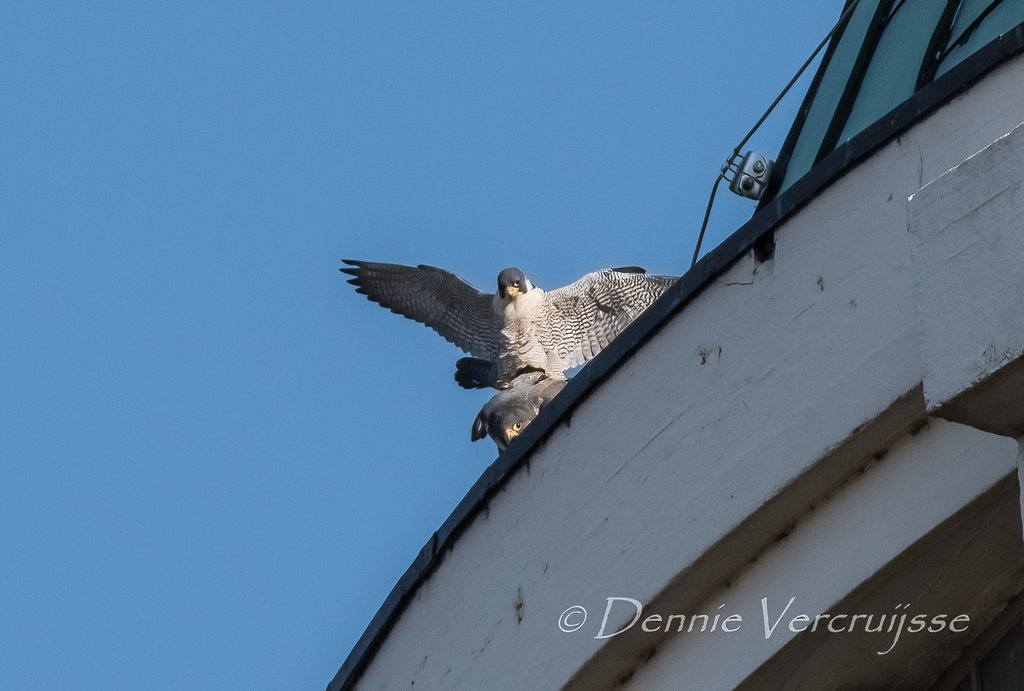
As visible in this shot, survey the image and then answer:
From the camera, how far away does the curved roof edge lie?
14.4 feet

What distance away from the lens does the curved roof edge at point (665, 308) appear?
4.40 metres

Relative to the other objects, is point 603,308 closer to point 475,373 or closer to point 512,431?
point 475,373

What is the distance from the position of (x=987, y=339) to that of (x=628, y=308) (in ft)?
30.5

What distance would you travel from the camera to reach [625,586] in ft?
15.4

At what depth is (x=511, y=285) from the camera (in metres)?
13.1

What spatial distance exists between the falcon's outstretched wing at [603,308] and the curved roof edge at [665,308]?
24.0ft

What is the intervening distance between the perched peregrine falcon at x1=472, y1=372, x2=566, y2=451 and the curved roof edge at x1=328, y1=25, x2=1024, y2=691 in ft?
13.1

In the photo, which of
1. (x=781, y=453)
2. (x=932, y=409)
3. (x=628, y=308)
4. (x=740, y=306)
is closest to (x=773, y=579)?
(x=781, y=453)

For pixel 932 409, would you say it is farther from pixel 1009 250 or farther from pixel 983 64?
pixel 983 64

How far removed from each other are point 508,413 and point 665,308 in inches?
211

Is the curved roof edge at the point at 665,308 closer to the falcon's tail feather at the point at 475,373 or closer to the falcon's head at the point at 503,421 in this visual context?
the falcon's head at the point at 503,421
